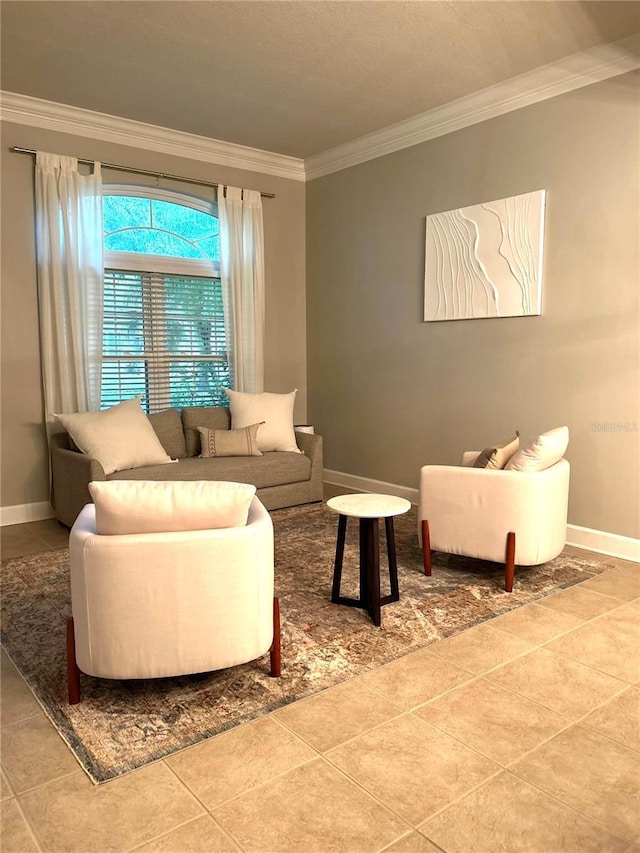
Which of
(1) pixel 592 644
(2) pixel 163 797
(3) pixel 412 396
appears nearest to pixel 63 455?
(3) pixel 412 396

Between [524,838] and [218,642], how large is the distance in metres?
1.14

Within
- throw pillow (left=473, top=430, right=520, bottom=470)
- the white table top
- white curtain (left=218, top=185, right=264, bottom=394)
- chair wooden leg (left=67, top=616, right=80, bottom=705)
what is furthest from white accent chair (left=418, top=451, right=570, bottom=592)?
white curtain (left=218, top=185, right=264, bottom=394)

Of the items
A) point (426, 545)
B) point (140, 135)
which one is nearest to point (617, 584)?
point (426, 545)

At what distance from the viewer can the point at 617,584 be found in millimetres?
3719

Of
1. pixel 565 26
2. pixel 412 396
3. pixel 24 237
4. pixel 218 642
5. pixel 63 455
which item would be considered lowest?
pixel 218 642

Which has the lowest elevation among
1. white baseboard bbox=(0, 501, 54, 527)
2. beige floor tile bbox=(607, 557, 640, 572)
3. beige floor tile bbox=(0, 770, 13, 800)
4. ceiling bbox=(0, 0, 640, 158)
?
beige floor tile bbox=(607, 557, 640, 572)

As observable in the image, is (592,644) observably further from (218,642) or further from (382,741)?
(218,642)

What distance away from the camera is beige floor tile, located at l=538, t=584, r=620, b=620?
332cm

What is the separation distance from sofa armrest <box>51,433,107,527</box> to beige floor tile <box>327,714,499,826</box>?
2738 mm

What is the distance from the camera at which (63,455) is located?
15.6ft

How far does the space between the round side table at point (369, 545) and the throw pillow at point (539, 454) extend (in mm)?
724

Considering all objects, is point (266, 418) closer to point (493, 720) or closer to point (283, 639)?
point (283, 639)

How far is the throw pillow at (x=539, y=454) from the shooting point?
3.56 m

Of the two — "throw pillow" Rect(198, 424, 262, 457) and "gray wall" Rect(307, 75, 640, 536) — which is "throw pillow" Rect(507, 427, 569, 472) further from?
"throw pillow" Rect(198, 424, 262, 457)
